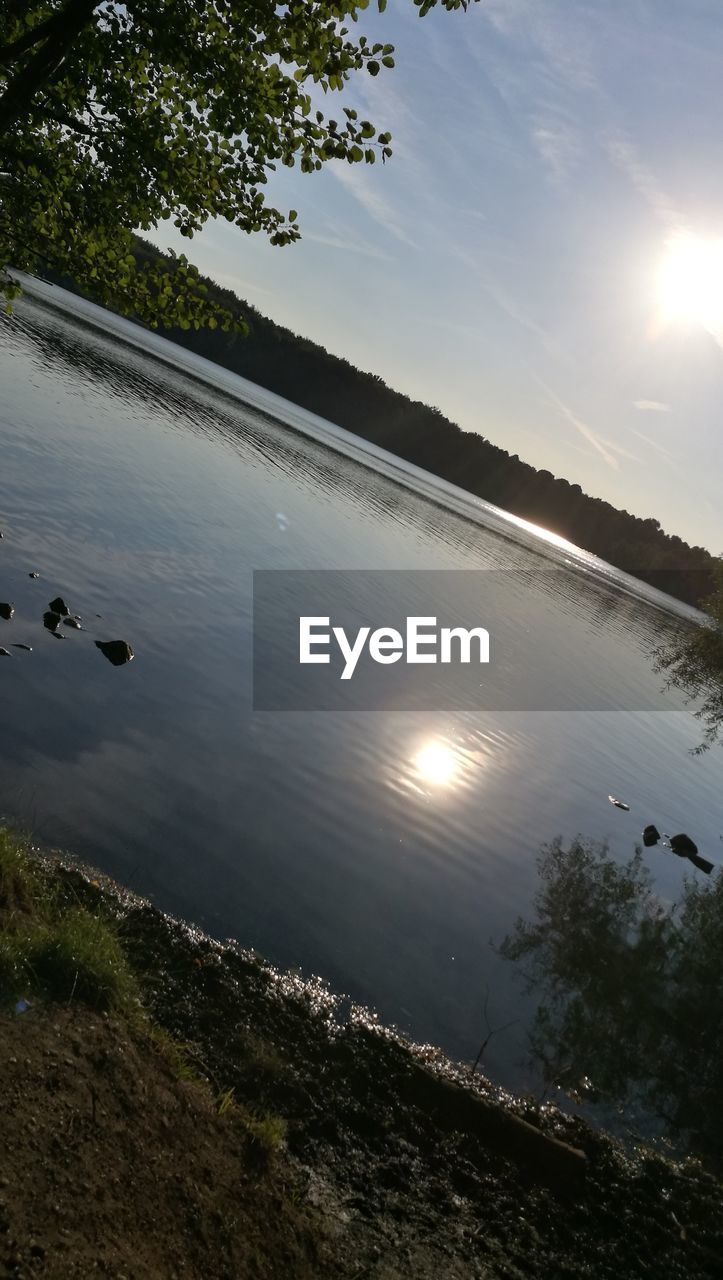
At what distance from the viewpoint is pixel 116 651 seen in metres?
21.5

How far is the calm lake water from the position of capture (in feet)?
44.8

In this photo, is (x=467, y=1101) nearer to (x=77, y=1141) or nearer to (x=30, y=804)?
(x=77, y=1141)

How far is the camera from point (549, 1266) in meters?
8.45

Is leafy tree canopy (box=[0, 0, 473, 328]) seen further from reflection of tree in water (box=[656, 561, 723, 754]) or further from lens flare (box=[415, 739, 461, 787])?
reflection of tree in water (box=[656, 561, 723, 754])

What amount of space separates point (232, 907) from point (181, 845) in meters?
1.82

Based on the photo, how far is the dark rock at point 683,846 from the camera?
86.4ft

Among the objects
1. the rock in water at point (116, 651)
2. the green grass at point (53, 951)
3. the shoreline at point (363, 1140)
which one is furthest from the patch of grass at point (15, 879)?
the rock in water at point (116, 651)

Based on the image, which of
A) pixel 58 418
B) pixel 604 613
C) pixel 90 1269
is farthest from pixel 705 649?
pixel 90 1269

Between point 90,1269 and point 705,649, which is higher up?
point 705,649

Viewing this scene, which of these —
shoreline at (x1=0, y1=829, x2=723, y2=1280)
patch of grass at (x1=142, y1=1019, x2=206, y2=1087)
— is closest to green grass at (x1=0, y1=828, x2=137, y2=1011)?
shoreline at (x1=0, y1=829, x2=723, y2=1280)

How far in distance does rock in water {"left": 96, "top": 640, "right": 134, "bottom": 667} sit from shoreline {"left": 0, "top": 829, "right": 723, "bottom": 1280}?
9.80 m

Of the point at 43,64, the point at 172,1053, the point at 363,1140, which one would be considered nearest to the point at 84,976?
the point at 172,1053

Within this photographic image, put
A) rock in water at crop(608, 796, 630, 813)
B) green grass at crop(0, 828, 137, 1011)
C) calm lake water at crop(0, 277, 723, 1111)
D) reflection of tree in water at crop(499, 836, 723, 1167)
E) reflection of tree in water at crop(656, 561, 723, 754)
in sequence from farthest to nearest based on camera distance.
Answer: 1. reflection of tree in water at crop(656, 561, 723, 754)
2. rock in water at crop(608, 796, 630, 813)
3. calm lake water at crop(0, 277, 723, 1111)
4. reflection of tree in water at crop(499, 836, 723, 1167)
5. green grass at crop(0, 828, 137, 1011)

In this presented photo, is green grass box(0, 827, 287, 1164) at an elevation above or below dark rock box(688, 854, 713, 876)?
below
